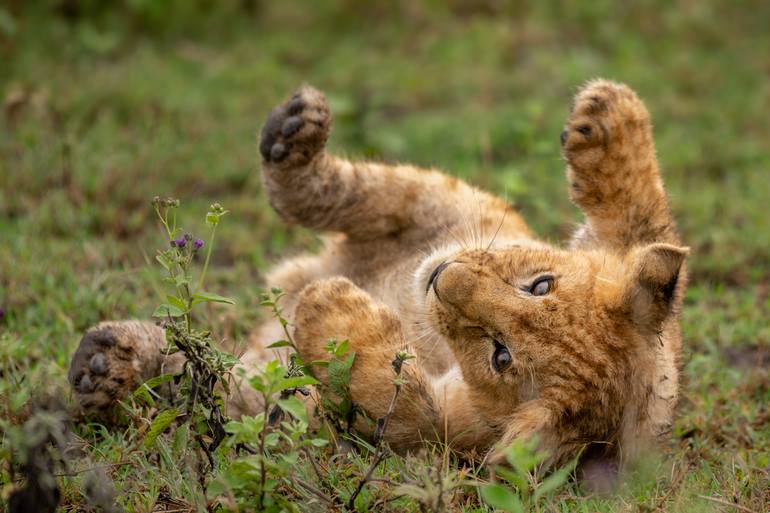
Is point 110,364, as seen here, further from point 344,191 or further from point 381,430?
point 344,191

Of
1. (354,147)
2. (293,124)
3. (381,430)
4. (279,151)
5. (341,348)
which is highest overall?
(293,124)

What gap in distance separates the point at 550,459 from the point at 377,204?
1680 mm

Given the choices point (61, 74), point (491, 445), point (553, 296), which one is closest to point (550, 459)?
point (491, 445)

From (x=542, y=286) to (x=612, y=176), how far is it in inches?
41.7

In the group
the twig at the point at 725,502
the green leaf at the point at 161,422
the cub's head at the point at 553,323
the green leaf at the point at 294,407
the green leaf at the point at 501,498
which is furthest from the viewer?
the cub's head at the point at 553,323

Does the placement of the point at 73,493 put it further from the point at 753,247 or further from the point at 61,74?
the point at 61,74

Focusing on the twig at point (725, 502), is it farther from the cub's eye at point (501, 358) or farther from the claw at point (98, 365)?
the claw at point (98, 365)

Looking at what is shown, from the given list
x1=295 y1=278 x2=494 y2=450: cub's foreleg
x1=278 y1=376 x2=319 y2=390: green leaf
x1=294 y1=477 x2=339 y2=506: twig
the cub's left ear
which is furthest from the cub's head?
x1=294 y1=477 x2=339 y2=506: twig

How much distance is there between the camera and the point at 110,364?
3.63 metres

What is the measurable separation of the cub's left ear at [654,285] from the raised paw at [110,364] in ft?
5.77

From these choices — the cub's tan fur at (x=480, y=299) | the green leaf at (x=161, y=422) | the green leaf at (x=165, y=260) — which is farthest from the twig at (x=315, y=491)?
the green leaf at (x=165, y=260)

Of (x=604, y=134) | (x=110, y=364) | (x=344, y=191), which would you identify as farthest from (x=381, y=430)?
(x=604, y=134)

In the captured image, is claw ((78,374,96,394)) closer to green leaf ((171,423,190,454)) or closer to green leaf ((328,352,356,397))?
green leaf ((171,423,190,454))

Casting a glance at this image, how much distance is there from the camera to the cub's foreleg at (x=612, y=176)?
4.21 meters
